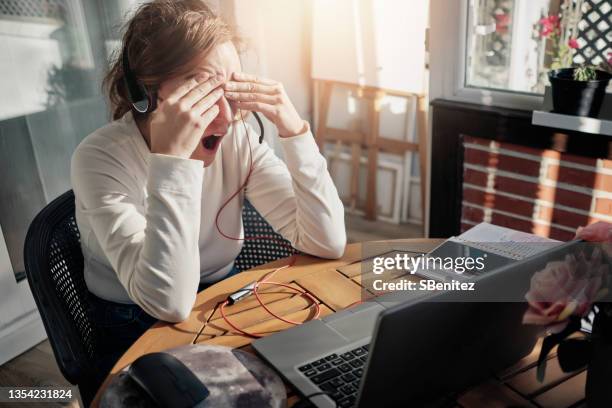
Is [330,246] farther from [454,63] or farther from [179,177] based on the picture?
[454,63]

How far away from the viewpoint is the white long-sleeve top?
1.09m

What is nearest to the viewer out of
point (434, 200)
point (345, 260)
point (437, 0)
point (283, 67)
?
point (345, 260)

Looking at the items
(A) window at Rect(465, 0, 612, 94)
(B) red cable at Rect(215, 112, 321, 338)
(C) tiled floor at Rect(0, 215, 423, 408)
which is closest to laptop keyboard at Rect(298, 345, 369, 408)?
(B) red cable at Rect(215, 112, 321, 338)

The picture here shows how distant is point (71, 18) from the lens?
2238mm

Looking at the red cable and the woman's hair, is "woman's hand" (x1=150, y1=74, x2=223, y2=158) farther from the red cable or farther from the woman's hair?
the red cable

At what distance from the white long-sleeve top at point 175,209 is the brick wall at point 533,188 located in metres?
1.05

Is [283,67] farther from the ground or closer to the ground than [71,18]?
closer to the ground

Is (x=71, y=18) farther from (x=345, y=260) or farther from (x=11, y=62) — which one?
(x=345, y=260)

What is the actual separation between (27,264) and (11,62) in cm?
120

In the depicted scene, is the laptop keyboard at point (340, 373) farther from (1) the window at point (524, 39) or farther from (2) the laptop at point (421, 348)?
(1) the window at point (524, 39)

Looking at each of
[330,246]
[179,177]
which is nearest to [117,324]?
[179,177]

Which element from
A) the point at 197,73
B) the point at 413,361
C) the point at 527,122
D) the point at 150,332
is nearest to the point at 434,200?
the point at 527,122

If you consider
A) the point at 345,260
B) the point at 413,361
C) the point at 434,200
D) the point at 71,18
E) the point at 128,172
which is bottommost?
the point at 434,200

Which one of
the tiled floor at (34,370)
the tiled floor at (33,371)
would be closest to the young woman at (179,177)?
the tiled floor at (34,370)
